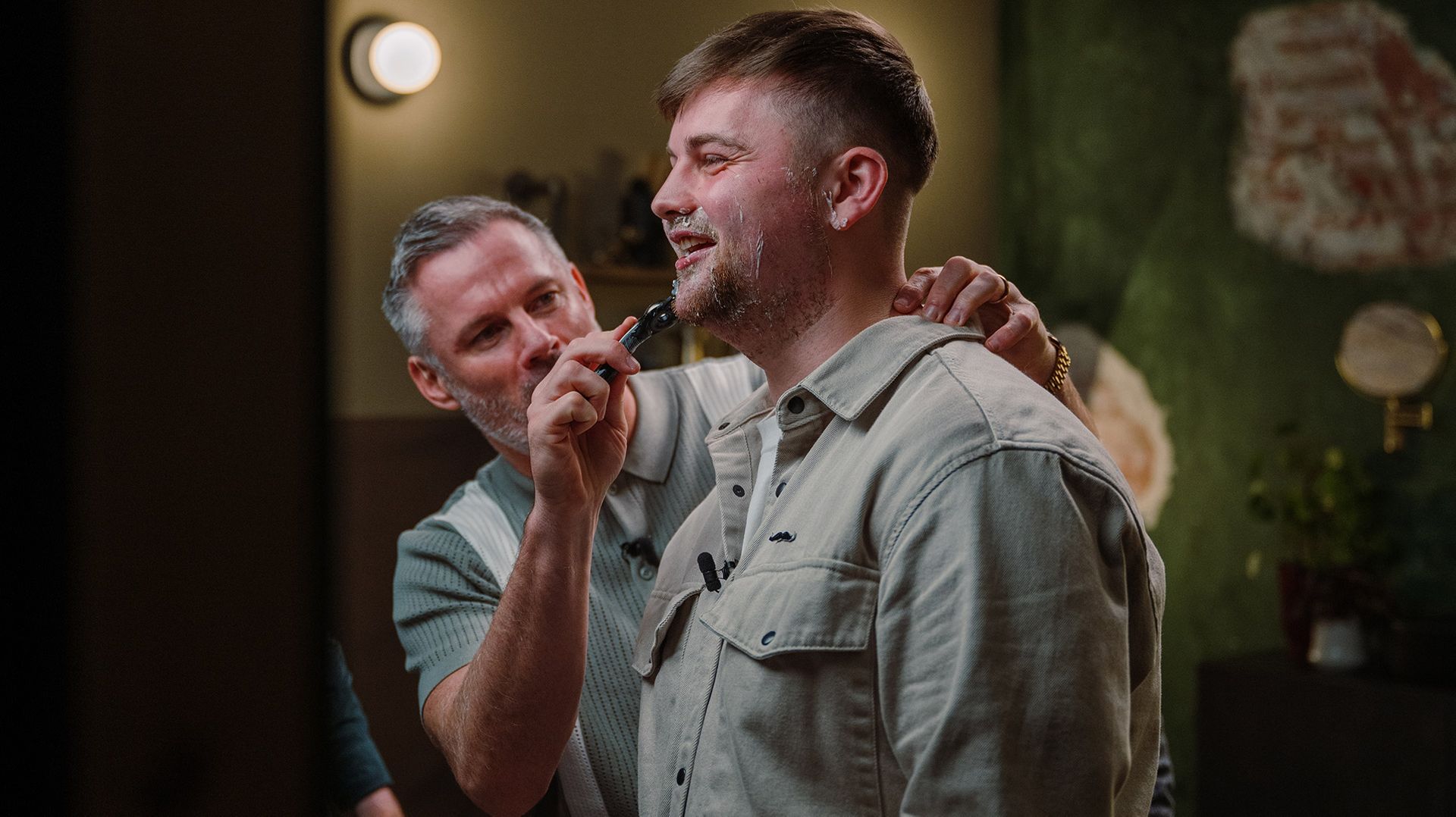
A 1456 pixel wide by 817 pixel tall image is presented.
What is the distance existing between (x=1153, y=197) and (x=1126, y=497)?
2800mm

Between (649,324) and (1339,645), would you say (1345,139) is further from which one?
(649,324)

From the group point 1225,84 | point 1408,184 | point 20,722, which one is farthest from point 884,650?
point 1225,84

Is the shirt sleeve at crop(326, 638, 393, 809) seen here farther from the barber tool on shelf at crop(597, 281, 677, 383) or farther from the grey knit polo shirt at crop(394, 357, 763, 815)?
the barber tool on shelf at crop(597, 281, 677, 383)

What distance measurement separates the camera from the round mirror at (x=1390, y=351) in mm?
2969

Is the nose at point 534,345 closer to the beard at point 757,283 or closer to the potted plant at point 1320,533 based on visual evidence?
the beard at point 757,283

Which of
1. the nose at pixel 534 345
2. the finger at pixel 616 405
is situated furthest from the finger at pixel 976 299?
the nose at pixel 534 345

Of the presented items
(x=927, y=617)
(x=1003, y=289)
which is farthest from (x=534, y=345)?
(x=927, y=617)

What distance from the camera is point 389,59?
1.32m

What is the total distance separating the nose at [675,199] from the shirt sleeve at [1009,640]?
419 millimetres

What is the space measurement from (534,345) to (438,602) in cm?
31

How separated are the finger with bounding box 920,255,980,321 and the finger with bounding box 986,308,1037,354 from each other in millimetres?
54

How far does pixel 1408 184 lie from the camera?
3.00m

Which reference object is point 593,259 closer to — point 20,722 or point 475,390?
point 475,390

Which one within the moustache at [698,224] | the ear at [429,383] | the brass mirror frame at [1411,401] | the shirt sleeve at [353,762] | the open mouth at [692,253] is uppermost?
the moustache at [698,224]
